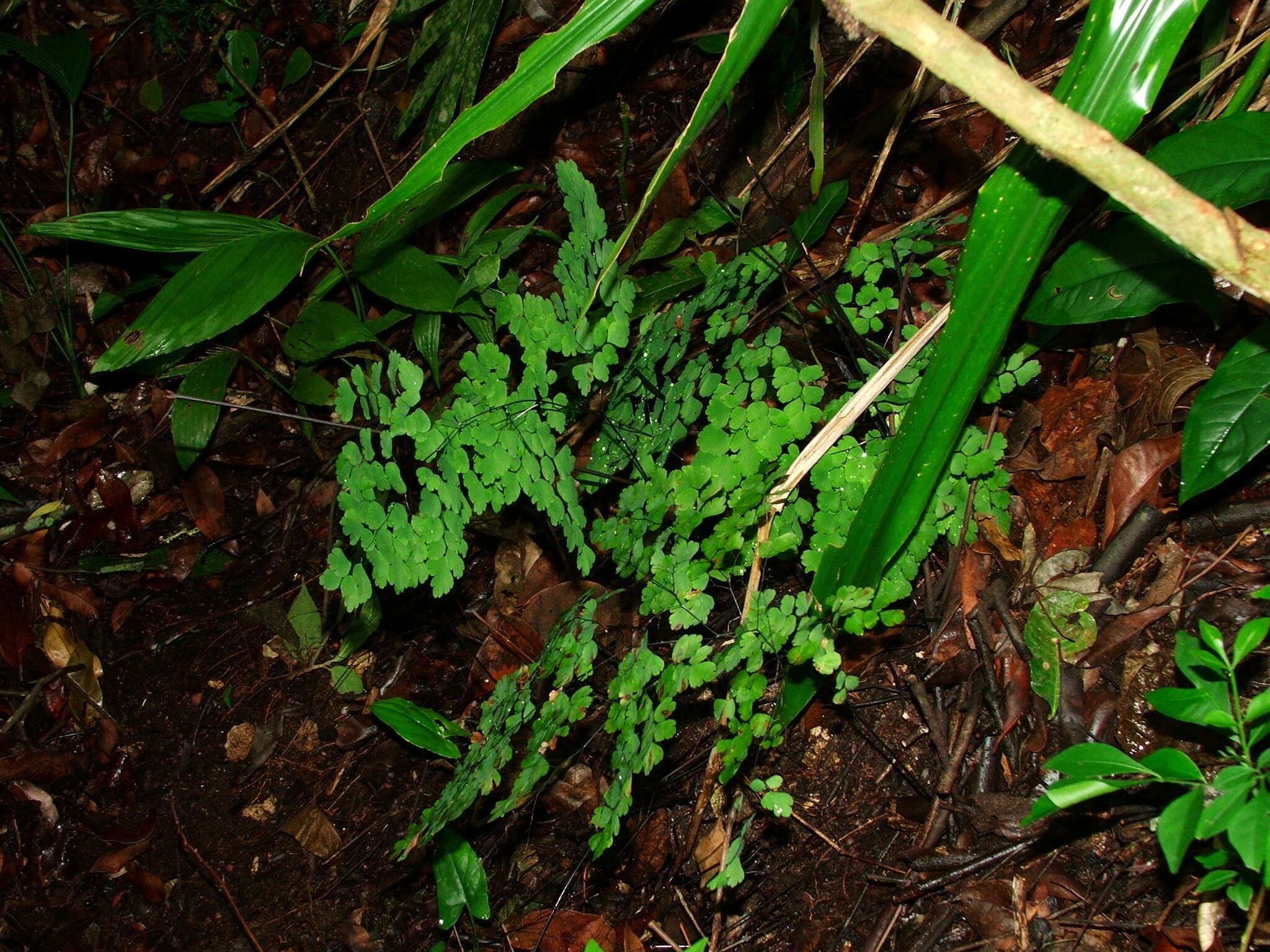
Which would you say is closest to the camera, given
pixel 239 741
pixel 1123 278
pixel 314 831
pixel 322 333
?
pixel 1123 278

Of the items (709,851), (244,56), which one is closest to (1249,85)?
(709,851)

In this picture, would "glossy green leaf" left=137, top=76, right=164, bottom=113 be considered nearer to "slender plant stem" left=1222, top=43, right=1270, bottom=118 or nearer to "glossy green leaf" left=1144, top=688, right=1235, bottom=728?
"slender plant stem" left=1222, top=43, right=1270, bottom=118

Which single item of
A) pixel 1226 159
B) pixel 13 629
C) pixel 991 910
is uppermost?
pixel 1226 159

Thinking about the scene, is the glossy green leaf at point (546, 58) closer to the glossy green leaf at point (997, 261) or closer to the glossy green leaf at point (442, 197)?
A: the glossy green leaf at point (997, 261)

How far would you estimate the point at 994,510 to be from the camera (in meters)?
1.55

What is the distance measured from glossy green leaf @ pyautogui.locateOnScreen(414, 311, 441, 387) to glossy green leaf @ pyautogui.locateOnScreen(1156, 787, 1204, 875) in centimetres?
196

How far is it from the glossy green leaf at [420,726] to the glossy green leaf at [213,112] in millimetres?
2529

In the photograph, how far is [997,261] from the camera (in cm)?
105

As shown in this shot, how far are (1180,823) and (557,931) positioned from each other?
4.13 ft

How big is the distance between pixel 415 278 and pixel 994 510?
1617mm

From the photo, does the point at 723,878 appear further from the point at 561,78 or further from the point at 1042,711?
the point at 561,78

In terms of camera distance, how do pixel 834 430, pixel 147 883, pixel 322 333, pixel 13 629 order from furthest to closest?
pixel 13 629, pixel 322 333, pixel 147 883, pixel 834 430

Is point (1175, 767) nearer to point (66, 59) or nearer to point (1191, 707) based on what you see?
point (1191, 707)

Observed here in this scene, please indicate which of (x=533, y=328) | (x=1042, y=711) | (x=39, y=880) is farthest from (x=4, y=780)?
(x=1042, y=711)
